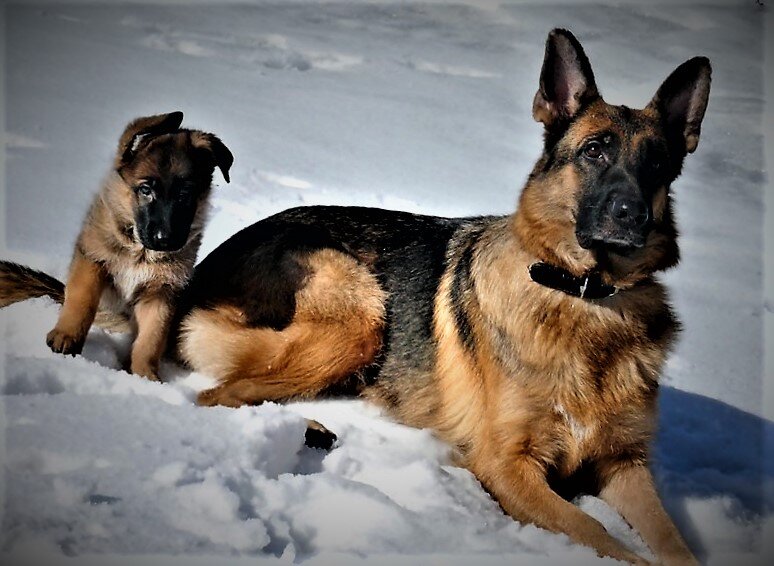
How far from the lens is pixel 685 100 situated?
13.4 ft

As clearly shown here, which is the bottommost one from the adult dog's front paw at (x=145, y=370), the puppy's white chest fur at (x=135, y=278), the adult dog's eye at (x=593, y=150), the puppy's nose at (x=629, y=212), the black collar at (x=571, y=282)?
the adult dog's front paw at (x=145, y=370)

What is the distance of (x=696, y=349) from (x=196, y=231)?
365cm

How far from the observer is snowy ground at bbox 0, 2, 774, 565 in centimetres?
311

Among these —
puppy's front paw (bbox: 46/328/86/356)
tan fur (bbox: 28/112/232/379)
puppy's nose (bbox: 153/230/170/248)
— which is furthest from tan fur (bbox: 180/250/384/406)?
puppy's front paw (bbox: 46/328/86/356)

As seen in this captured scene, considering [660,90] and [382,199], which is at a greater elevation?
[660,90]

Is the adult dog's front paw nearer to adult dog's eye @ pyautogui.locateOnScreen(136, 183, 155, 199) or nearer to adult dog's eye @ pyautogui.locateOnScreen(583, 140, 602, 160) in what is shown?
adult dog's eye @ pyautogui.locateOnScreen(136, 183, 155, 199)

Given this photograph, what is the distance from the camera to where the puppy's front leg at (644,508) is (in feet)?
Result: 11.3

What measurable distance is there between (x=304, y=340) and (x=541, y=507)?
1.72 metres

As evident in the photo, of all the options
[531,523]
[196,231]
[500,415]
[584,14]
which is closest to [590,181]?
[500,415]

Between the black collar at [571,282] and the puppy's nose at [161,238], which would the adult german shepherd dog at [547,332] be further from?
the puppy's nose at [161,238]

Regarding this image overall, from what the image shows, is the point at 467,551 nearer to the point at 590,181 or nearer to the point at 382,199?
the point at 590,181

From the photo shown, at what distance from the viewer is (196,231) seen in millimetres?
5000

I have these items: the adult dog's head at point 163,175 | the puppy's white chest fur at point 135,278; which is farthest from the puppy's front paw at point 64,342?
the adult dog's head at point 163,175

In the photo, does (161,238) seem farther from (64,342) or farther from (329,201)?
(329,201)
